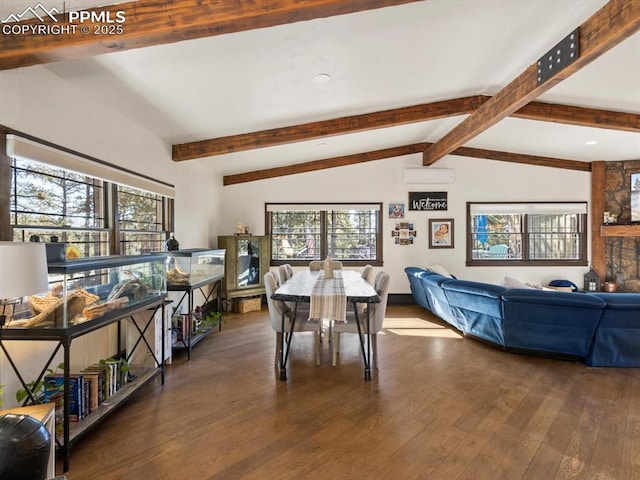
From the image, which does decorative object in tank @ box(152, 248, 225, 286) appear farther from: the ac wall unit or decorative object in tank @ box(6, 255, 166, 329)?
the ac wall unit

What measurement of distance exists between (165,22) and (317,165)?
15.2ft

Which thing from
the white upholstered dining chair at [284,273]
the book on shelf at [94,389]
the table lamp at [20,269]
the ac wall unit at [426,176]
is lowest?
the book on shelf at [94,389]

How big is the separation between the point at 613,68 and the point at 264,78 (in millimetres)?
3386

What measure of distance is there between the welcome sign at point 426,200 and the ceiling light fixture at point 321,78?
3.84 m

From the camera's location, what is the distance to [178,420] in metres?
2.34

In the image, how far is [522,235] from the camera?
650 cm

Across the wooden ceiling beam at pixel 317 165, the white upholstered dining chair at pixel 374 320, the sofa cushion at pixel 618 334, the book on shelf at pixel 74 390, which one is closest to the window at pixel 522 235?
the wooden ceiling beam at pixel 317 165

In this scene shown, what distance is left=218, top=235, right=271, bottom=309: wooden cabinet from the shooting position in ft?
17.9

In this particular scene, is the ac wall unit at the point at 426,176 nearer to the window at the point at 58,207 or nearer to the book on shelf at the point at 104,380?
the window at the point at 58,207

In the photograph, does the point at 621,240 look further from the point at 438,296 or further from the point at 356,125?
the point at 356,125

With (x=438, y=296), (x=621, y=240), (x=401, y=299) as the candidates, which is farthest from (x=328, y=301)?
(x=621, y=240)

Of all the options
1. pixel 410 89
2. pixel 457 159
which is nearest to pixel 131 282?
pixel 410 89

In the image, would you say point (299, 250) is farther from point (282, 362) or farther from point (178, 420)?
point (178, 420)

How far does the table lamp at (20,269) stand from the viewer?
1.45m
